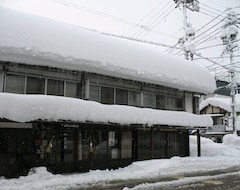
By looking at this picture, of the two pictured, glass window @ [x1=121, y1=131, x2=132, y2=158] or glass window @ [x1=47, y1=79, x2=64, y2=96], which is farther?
glass window @ [x1=121, y1=131, x2=132, y2=158]

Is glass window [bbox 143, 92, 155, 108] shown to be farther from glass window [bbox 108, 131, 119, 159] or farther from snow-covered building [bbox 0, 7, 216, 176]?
glass window [bbox 108, 131, 119, 159]

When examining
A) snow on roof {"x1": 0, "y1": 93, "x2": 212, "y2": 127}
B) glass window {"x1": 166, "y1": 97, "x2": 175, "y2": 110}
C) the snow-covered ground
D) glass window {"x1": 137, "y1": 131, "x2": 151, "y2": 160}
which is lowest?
the snow-covered ground

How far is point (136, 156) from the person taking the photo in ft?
47.9

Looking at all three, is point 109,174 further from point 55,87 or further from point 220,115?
point 220,115

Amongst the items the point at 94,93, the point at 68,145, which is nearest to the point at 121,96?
the point at 94,93

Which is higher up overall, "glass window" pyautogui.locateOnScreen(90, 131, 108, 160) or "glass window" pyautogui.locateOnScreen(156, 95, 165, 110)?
"glass window" pyautogui.locateOnScreen(156, 95, 165, 110)

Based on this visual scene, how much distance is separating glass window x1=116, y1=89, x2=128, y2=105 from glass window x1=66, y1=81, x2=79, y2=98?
2.49 metres

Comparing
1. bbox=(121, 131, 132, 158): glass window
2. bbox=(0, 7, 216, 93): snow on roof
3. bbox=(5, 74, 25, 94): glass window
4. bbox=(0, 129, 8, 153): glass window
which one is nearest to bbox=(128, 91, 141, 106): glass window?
bbox=(0, 7, 216, 93): snow on roof

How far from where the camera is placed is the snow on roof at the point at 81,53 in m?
11.0

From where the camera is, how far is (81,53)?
12.4 metres

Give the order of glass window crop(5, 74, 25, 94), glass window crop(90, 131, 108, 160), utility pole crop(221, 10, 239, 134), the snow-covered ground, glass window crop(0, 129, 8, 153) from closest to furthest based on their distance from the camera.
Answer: the snow-covered ground < glass window crop(0, 129, 8, 153) < glass window crop(5, 74, 25, 94) < glass window crop(90, 131, 108, 160) < utility pole crop(221, 10, 239, 134)

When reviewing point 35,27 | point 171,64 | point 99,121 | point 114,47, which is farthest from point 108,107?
point 171,64

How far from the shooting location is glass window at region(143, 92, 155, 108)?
15.9 metres

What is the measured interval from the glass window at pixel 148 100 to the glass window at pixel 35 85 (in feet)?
20.7
